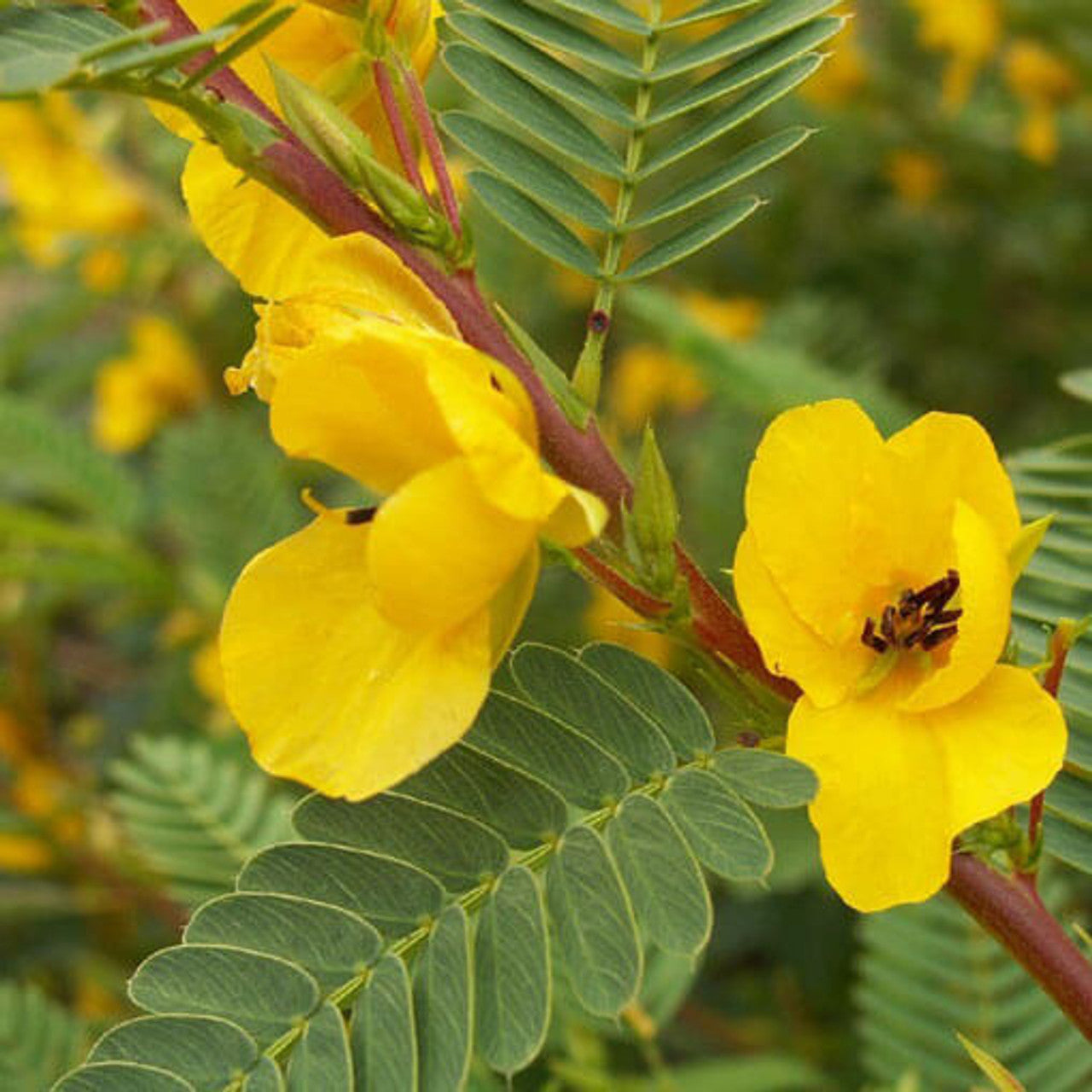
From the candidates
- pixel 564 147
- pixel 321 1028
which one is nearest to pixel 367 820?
pixel 321 1028

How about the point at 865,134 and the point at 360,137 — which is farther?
the point at 865,134

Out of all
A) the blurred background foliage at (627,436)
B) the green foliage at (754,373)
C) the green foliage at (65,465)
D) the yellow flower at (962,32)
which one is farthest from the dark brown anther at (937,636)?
the yellow flower at (962,32)

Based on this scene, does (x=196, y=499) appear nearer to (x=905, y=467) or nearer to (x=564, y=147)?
(x=564, y=147)

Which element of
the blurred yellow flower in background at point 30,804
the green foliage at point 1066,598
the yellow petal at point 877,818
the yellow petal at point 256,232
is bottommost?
the blurred yellow flower in background at point 30,804

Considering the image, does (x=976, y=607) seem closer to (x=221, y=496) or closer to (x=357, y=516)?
(x=357, y=516)

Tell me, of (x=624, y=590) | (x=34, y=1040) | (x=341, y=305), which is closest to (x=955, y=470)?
(x=624, y=590)

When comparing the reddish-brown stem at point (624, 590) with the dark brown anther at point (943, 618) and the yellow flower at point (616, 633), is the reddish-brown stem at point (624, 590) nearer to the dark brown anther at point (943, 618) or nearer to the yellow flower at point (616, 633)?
the dark brown anther at point (943, 618)
